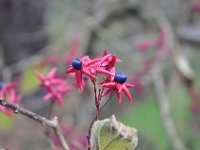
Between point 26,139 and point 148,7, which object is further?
point 26,139

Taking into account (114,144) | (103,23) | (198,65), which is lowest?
(114,144)

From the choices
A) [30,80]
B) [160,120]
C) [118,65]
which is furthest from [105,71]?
[118,65]

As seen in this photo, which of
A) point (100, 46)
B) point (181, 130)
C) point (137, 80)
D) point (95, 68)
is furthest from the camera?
point (100, 46)

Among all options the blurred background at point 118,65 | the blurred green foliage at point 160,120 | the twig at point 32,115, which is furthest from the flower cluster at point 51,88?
the blurred green foliage at point 160,120

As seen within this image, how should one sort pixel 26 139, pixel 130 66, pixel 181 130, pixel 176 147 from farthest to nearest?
pixel 26 139 < pixel 130 66 < pixel 181 130 < pixel 176 147

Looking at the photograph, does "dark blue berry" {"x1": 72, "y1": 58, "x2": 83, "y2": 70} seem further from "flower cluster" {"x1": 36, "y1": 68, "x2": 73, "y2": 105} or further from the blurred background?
the blurred background

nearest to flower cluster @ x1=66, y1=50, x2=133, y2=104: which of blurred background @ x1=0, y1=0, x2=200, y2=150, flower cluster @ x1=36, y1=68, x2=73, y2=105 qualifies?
flower cluster @ x1=36, y1=68, x2=73, y2=105

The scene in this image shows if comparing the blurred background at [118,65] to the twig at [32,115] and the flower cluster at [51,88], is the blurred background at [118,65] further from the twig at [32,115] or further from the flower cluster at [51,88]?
the twig at [32,115]

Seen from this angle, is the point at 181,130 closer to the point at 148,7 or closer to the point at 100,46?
the point at 148,7

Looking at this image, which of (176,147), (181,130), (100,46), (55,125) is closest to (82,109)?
(181,130)
